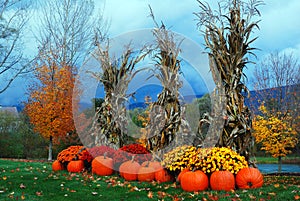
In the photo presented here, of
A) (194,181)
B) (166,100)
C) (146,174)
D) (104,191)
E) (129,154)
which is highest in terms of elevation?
(166,100)

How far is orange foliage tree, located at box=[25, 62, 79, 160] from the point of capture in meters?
13.8

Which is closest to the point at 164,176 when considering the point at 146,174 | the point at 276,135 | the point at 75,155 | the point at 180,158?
the point at 146,174

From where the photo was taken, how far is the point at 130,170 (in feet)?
22.0

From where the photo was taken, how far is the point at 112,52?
9.20 meters

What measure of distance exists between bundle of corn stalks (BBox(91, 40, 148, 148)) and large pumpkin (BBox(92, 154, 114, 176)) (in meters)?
1.23

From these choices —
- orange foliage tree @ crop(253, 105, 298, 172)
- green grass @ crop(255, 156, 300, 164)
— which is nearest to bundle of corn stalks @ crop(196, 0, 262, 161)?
orange foliage tree @ crop(253, 105, 298, 172)

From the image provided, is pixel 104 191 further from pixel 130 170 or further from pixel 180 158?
pixel 180 158

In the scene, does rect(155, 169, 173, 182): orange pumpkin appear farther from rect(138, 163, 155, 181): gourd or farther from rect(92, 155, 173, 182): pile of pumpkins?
rect(138, 163, 155, 181): gourd

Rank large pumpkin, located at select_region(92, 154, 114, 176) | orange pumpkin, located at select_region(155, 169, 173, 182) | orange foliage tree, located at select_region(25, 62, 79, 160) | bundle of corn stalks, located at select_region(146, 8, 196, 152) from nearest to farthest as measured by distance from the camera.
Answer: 1. orange pumpkin, located at select_region(155, 169, 173, 182)
2. bundle of corn stalks, located at select_region(146, 8, 196, 152)
3. large pumpkin, located at select_region(92, 154, 114, 176)
4. orange foliage tree, located at select_region(25, 62, 79, 160)

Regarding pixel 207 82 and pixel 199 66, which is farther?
pixel 199 66

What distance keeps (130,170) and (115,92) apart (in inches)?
111

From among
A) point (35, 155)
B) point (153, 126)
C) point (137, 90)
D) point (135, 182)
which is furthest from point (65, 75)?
point (135, 182)

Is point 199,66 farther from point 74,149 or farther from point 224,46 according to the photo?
point 74,149

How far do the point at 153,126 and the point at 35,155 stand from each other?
11283 mm
